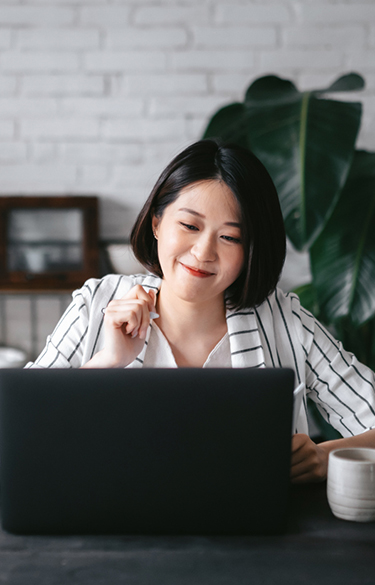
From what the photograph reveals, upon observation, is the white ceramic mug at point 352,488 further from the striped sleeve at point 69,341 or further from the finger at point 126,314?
the striped sleeve at point 69,341

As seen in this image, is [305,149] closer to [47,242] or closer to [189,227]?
[189,227]

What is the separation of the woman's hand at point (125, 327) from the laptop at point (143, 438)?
0.37 meters

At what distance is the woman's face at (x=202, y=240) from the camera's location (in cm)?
107

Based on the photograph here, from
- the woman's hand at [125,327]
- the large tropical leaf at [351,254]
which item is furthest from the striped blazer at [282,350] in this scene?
the large tropical leaf at [351,254]

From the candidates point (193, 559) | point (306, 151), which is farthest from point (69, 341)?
point (306, 151)

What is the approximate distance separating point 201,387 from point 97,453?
14 centimetres

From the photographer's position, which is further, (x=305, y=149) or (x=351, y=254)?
(x=351, y=254)

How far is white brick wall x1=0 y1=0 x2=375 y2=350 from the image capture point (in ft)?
7.30

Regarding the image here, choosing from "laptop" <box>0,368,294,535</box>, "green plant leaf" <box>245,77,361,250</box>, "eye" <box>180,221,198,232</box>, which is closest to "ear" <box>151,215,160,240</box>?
"eye" <box>180,221,198,232</box>

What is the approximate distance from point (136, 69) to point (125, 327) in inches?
61.7

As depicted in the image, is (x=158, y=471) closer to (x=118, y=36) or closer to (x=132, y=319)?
(x=132, y=319)

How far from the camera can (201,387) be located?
60 cm

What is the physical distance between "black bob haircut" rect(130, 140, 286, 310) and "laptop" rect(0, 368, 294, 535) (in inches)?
21.0

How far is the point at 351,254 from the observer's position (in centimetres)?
177
